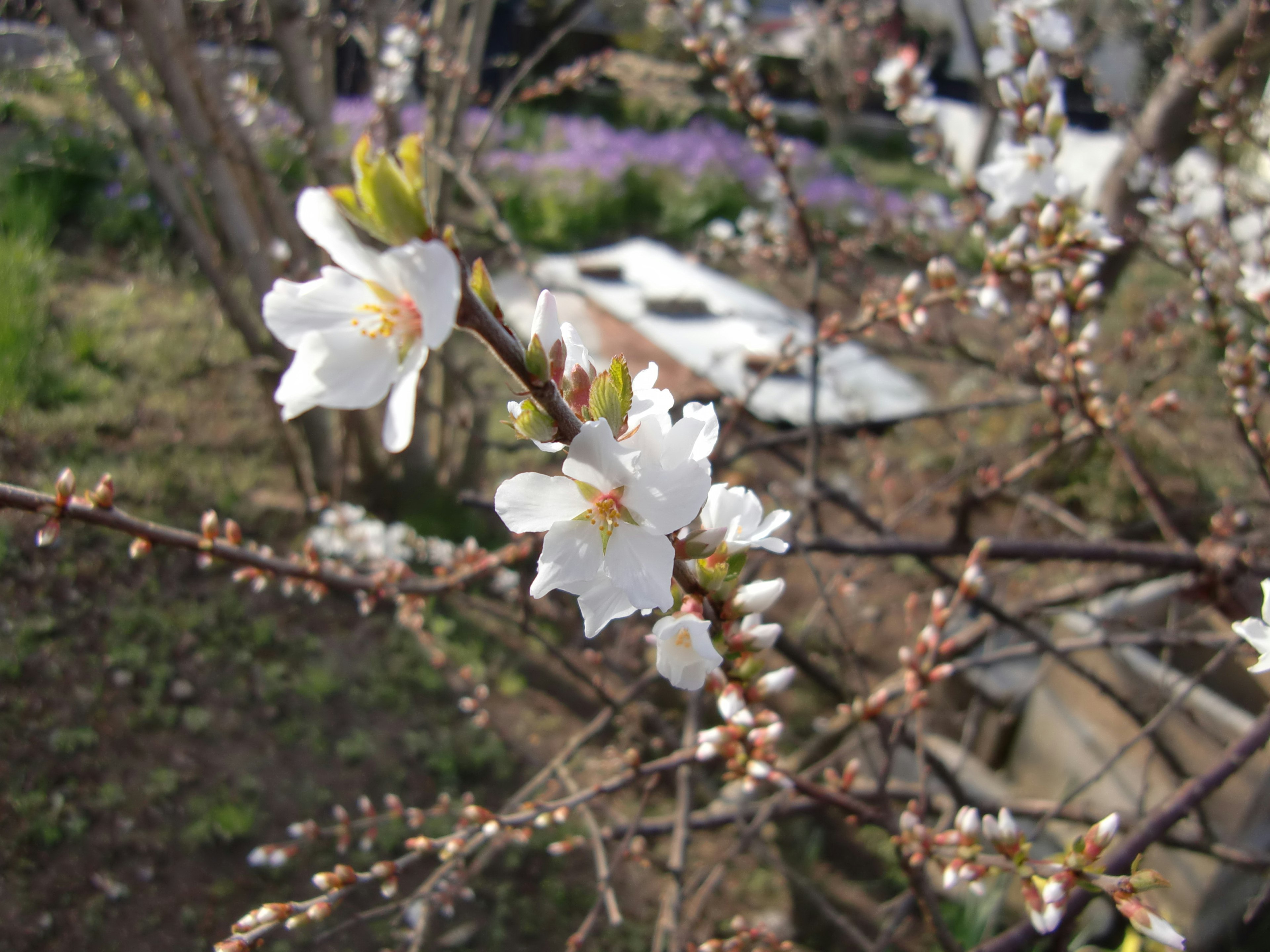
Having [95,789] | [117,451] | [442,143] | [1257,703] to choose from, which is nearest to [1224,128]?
[1257,703]

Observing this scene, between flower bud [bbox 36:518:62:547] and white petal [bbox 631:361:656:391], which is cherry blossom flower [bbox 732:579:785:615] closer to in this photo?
white petal [bbox 631:361:656:391]

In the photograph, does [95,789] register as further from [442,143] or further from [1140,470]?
[1140,470]

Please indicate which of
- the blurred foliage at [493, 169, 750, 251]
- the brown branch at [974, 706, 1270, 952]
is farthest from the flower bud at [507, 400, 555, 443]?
the blurred foliage at [493, 169, 750, 251]

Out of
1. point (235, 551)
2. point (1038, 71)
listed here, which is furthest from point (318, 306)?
point (1038, 71)

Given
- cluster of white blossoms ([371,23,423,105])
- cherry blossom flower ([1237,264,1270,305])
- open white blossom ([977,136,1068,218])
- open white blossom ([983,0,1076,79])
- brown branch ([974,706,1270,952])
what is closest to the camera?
brown branch ([974,706,1270,952])

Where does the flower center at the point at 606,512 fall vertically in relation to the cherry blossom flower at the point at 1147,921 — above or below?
above

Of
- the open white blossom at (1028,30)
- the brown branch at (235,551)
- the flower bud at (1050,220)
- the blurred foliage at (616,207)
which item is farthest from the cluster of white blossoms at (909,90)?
the blurred foliage at (616,207)

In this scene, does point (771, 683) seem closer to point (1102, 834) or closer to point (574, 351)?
point (1102, 834)

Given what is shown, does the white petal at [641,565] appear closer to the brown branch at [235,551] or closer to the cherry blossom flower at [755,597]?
the cherry blossom flower at [755,597]
